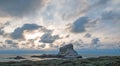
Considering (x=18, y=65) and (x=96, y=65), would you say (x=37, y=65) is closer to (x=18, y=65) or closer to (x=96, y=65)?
(x=18, y=65)

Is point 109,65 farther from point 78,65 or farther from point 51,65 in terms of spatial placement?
point 51,65

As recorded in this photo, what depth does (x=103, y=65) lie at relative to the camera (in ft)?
328

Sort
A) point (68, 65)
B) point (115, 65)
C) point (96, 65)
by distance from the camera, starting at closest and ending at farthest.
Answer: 1. point (115, 65)
2. point (96, 65)
3. point (68, 65)

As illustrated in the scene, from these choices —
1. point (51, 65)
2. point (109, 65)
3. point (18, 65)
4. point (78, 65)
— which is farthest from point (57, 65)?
point (109, 65)

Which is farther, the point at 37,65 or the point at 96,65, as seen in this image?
the point at 37,65

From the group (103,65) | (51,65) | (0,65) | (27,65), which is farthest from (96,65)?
(0,65)

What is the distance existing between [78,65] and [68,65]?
16.1 feet

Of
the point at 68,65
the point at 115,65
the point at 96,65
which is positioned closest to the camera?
the point at 115,65

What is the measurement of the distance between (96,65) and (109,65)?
588 cm

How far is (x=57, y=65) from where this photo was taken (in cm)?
11150

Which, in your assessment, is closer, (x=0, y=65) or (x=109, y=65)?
(x=109, y=65)

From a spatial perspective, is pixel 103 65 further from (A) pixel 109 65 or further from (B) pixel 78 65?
(B) pixel 78 65

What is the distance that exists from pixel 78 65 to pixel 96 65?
8.15m

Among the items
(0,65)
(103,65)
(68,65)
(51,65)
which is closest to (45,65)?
(51,65)
